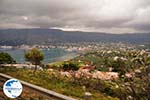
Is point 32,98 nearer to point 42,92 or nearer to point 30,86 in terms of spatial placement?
point 30,86

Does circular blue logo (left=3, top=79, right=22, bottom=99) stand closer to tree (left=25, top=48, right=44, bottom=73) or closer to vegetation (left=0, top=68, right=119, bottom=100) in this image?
vegetation (left=0, top=68, right=119, bottom=100)

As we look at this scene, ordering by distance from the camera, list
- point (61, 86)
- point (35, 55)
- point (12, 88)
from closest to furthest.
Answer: point (12, 88), point (61, 86), point (35, 55)

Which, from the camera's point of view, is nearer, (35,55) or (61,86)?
(61,86)

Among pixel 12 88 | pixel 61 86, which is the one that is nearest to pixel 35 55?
pixel 61 86

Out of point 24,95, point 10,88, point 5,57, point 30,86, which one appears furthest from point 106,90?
point 5,57

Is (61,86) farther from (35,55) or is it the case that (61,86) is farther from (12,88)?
(35,55)

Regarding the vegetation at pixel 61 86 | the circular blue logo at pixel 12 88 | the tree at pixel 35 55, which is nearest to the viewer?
the circular blue logo at pixel 12 88

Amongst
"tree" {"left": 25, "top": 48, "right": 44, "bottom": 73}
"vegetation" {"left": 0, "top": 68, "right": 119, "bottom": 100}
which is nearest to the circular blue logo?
"vegetation" {"left": 0, "top": 68, "right": 119, "bottom": 100}

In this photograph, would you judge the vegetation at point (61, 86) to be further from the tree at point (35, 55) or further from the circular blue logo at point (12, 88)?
the tree at point (35, 55)

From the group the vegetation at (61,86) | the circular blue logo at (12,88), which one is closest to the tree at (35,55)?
the vegetation at (61,86)
